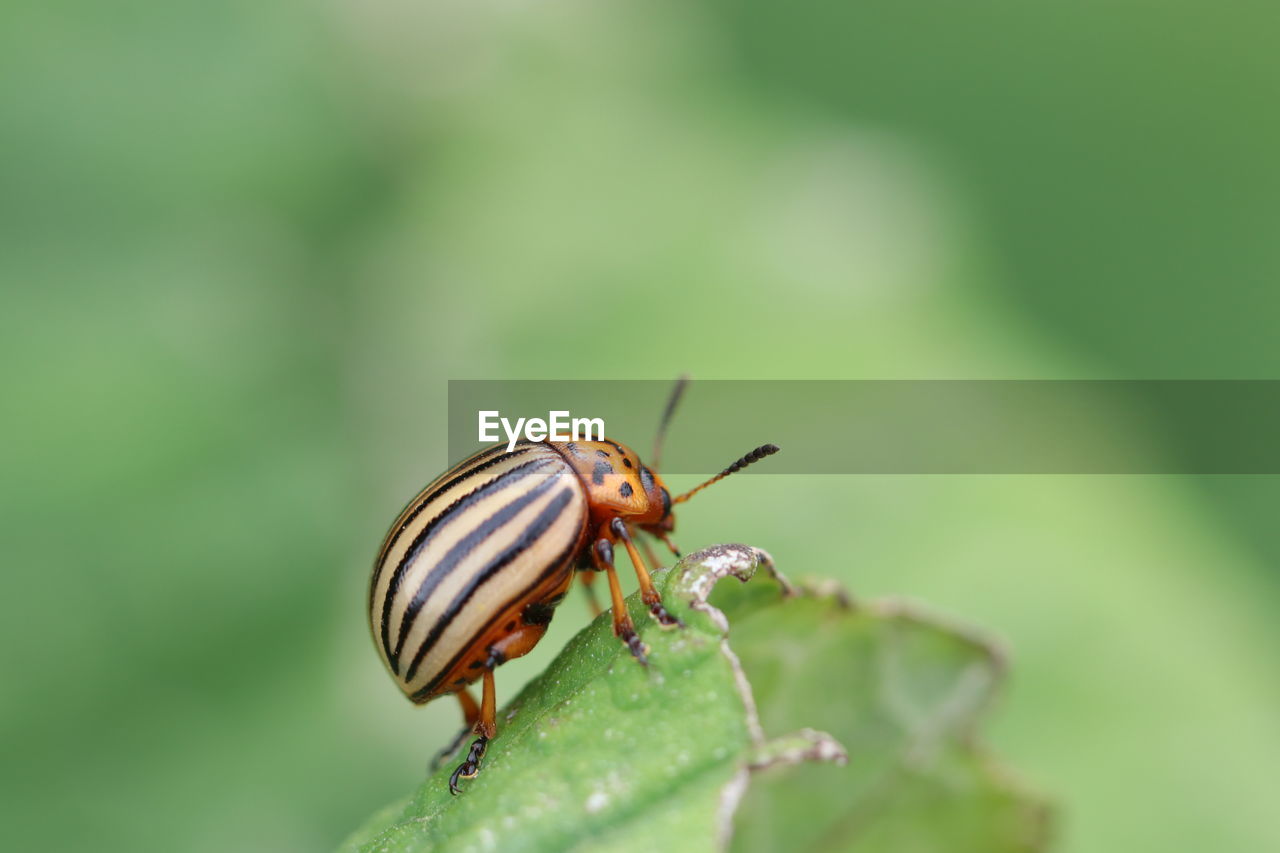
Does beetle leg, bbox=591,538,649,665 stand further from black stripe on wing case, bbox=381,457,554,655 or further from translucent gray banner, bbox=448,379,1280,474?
translucent gray banner, bbox=448,379,1280,474

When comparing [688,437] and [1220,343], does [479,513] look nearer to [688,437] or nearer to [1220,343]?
[688,437]

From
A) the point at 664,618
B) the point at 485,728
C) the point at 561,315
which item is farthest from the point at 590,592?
the point at 561,315

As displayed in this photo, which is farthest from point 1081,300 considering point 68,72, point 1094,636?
point 68,72

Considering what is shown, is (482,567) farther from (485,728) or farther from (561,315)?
(561,315)

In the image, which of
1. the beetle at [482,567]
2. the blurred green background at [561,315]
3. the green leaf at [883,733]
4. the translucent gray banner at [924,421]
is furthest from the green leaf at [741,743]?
the translucent gray banner at [924,421]

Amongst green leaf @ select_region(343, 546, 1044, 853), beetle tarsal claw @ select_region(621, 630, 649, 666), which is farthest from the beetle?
beetle tarsal claw @ select_region(621, 630, 649, 666)

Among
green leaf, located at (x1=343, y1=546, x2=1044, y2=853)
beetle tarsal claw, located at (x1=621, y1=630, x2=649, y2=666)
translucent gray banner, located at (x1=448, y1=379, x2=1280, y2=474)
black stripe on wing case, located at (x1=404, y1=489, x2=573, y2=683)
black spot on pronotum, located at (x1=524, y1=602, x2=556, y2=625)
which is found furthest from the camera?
translucent gray banner, located at (x1=448, y1=379, x2=1280, y2=474)
